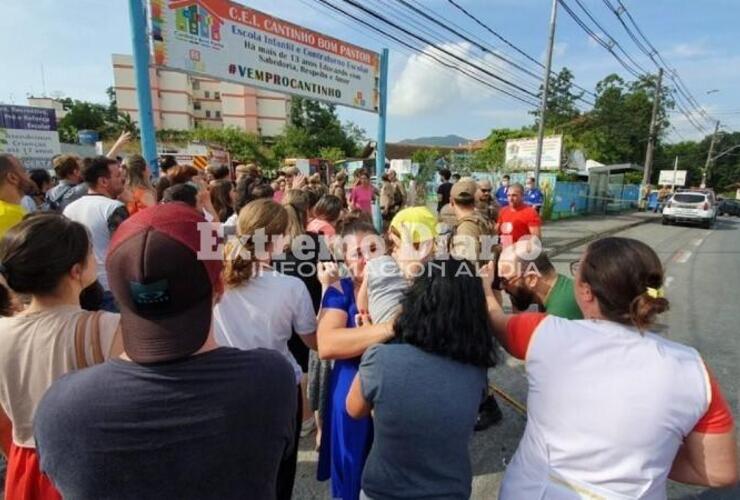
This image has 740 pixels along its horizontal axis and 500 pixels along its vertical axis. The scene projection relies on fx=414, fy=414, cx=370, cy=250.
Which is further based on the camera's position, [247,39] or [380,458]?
[247,39]

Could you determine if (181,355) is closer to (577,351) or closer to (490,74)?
(577,351)

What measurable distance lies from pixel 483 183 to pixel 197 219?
558cm

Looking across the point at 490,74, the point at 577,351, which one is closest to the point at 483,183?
the point at 577,351

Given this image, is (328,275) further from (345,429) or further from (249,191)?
(249,191)

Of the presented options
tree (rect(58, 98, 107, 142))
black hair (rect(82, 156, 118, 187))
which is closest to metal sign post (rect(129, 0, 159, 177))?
black hair (rect(82, 156, 118, 187))

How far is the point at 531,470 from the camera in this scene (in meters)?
1.35

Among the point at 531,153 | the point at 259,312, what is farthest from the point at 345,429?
the point at 531,153

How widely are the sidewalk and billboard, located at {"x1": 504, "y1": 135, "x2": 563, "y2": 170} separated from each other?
→ 130 inches

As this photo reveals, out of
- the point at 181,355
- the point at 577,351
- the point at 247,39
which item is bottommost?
the point at 577,351

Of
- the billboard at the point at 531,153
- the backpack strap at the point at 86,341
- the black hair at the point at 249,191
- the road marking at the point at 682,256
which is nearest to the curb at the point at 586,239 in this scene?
the road marking at the point at 682,256

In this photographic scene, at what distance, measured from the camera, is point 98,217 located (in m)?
2.99

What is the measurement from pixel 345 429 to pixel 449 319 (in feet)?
3.12

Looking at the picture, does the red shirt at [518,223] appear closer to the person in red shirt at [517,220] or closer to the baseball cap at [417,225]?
the person in red shirt at [517,220]

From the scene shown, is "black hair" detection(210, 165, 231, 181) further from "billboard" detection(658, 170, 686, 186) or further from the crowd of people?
"billboard" detection(658, 170, 686, 186)
